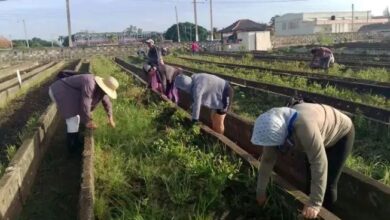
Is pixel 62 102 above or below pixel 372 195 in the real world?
above

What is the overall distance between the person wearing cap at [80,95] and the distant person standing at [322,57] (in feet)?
38.0

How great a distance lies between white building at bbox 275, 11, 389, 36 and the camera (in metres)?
82.2

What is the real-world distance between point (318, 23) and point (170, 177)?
80678 millimetres

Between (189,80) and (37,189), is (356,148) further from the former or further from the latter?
(37,189)

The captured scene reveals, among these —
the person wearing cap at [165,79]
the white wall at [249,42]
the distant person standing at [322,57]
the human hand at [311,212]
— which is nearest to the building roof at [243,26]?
the white wall at [249,42]

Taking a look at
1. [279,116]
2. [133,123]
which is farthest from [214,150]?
[279,116]

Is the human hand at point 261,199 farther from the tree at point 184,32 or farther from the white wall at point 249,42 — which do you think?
the tree at point 184,32

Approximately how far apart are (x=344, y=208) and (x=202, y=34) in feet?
233

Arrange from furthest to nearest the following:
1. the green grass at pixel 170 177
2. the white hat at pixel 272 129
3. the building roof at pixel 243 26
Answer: the building roof at pixel 243 26, the green grass at pixel 170 177, the white hat at pixel 272 129

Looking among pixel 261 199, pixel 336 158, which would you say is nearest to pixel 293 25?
pixel 336 158

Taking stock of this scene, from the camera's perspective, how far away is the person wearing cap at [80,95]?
6605mm

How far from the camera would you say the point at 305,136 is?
11.9ft

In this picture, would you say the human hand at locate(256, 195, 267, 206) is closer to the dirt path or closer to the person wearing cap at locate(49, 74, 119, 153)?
the dirt path

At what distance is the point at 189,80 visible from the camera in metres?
6.76
